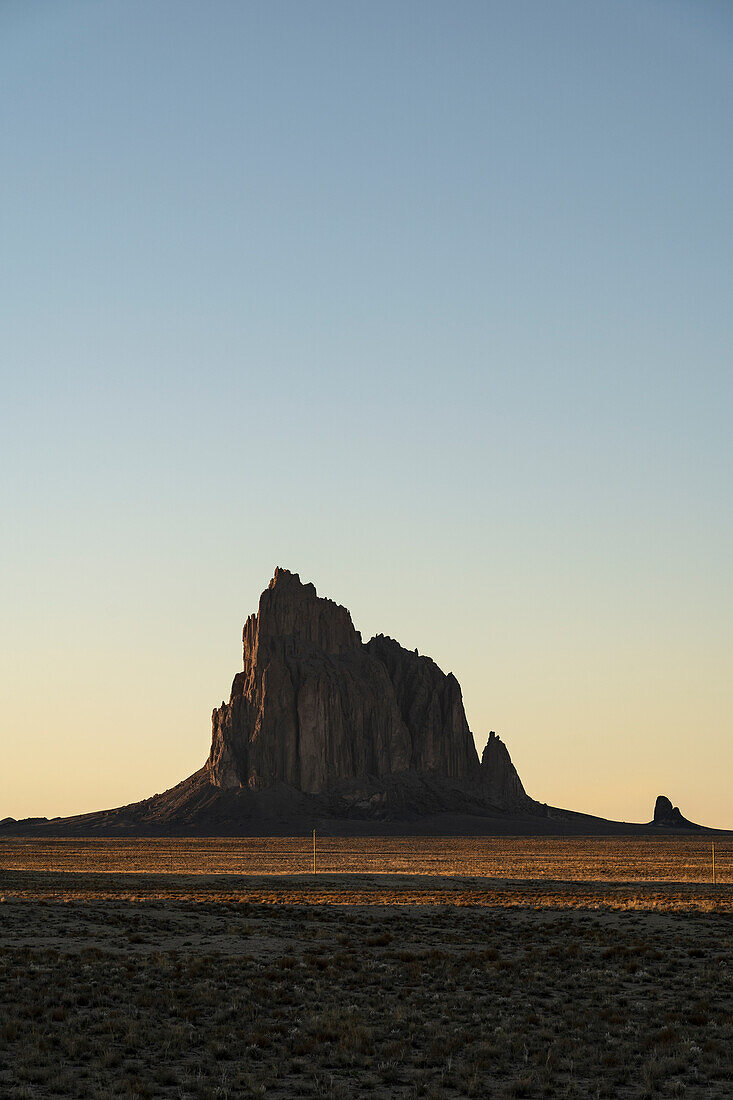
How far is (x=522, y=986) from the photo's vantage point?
72.8ft

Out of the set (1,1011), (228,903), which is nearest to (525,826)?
(228,903)

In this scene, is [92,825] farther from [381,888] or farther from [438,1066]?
[438,1066]

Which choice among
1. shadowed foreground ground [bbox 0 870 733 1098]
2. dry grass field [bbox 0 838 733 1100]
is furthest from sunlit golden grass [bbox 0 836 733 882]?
shadowed foreground ground [bbox 0 870 733 1098]

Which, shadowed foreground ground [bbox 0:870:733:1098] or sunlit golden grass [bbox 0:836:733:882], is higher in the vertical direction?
shadowed foreground ground [bbox 0:870:733:1098]

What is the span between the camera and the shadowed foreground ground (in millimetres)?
14742

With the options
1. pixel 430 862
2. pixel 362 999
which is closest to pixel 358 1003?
pixel 362 999

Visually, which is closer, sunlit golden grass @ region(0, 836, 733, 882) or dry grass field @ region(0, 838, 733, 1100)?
dry grass field @ region(0, 838, 733, 1100)

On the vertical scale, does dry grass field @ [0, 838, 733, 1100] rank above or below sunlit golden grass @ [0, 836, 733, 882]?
above

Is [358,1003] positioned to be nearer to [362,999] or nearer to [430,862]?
[362,999]

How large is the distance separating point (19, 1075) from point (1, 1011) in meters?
3.98

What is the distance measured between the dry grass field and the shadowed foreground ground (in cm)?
6

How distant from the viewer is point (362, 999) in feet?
66.4

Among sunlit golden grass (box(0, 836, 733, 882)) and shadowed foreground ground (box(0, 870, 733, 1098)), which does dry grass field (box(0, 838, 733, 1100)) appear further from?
sunlit golden grass (box(0, 836, 733, 882))

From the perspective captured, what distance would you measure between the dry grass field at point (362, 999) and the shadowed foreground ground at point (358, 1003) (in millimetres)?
57
